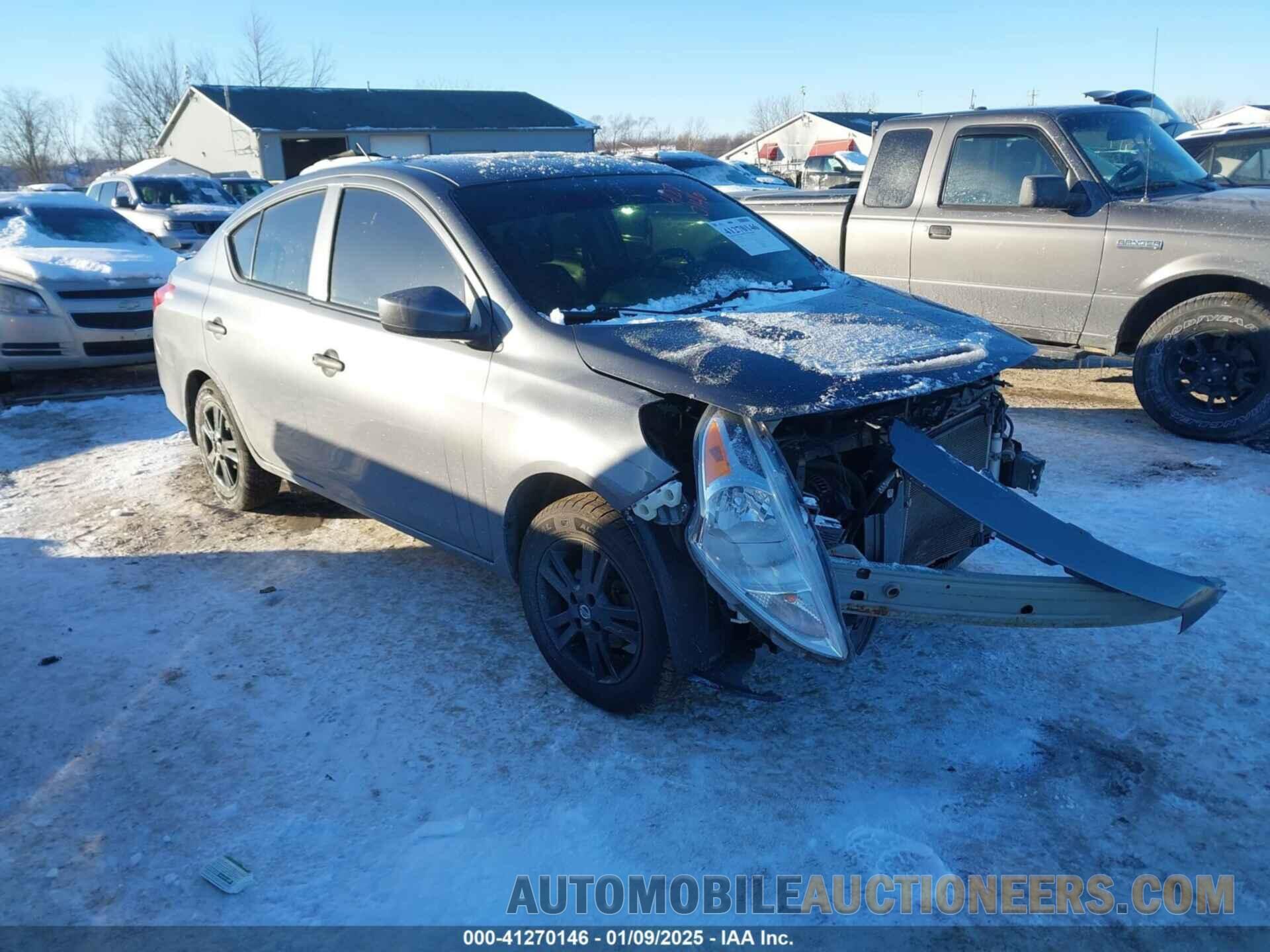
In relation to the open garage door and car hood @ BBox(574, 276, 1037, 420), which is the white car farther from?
the open garage door

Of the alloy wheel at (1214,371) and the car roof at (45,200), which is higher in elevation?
the car roof at (45,200)

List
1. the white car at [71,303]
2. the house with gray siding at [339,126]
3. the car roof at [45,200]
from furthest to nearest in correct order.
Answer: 1. the house with gray siding at [339,126]
2. the car roof at [45,200]
3. the white car at [71,303]

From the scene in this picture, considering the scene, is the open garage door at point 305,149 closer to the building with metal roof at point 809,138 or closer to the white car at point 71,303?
the building with metal roof at point 809,138

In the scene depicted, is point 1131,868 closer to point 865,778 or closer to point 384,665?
point 865,778

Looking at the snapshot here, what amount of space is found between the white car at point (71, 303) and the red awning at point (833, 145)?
4035 centimetres

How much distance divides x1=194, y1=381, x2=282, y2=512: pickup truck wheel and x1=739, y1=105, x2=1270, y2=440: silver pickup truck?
484cm

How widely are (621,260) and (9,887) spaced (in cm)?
295

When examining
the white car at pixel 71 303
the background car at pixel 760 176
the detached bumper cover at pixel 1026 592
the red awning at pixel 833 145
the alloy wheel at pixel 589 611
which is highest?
the red awning at pixel 833 145

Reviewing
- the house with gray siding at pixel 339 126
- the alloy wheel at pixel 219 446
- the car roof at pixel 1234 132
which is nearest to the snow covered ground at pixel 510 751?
the alloy wheel at pixel 219 446

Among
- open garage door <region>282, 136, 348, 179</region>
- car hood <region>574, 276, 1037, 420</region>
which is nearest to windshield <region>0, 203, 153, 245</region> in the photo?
car hood <region>574, 276, 1037, 420</region>

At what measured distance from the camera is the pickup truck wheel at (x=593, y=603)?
3217mm

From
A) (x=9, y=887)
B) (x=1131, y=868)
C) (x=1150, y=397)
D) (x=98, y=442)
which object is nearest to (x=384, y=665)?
(x=9, y=887)

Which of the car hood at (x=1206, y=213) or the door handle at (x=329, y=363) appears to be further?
the car hood at (x=1206, y=213)
